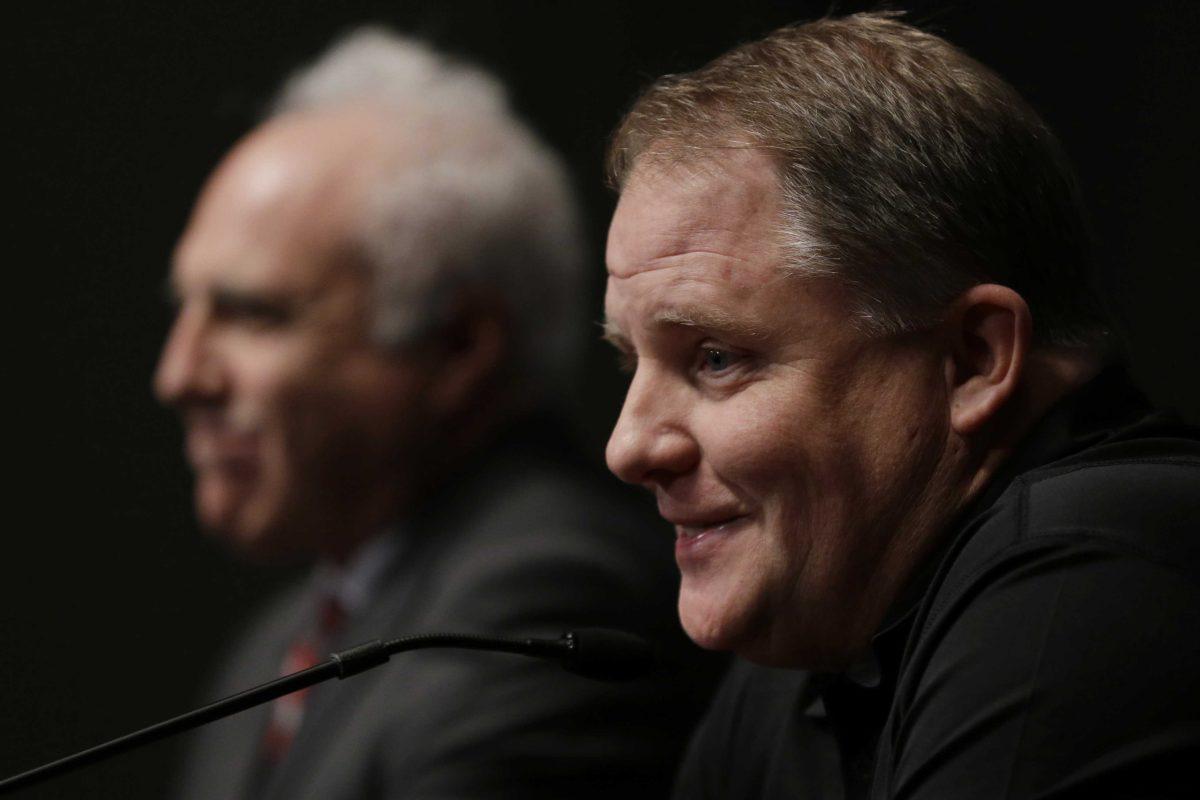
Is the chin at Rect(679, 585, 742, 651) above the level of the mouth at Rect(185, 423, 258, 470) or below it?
above

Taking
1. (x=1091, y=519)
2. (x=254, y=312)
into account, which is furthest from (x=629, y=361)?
(x=254, y=312)

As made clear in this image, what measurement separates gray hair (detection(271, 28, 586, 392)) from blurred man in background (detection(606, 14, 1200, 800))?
949 mm

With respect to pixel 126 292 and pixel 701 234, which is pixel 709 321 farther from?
pixel 126 292

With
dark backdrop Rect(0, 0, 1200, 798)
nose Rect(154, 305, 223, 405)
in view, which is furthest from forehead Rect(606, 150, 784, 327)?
nose Rect(154, 305, 223, 405)

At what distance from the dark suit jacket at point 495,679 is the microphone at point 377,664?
1.90 feet

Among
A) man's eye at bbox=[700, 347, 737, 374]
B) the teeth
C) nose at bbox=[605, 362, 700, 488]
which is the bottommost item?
the teeth

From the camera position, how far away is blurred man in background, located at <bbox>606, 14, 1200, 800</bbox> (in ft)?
3.97

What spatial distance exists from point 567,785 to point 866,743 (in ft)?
2.08

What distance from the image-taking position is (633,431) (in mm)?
1308

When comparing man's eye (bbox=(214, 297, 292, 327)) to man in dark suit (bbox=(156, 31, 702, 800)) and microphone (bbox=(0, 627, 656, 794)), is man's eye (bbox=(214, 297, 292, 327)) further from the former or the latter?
microphone (bbox=(0, 627, 656, 794))

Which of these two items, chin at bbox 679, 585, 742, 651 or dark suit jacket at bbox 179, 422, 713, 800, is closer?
chin at bbox 679, 585, 742, 651

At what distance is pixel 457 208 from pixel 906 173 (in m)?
1.18

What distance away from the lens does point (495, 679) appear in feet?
6.27

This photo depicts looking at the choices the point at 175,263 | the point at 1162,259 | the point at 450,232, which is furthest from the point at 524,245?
the point at 1162,259
